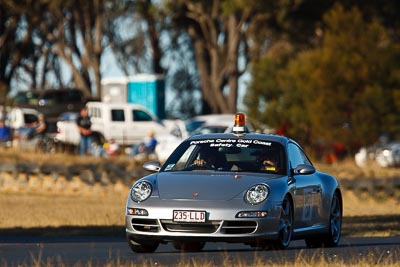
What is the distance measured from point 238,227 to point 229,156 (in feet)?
4.69

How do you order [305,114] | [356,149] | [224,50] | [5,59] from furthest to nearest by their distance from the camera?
1. [5,59]
2. [224,50]
3. [305,114]
4. [356,149]

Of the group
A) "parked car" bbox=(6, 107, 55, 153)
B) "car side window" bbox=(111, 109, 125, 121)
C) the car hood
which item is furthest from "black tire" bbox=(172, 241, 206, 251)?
"car side window" bbox=(111, 109, 125, 121)

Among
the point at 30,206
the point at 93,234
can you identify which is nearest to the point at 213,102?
the point at 30,206

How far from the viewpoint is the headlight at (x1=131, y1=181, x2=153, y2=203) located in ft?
46.6

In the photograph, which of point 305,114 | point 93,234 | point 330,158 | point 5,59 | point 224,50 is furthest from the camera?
point 5,59

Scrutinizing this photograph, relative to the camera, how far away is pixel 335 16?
51.5 metres

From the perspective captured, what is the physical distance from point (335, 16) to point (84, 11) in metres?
14.6

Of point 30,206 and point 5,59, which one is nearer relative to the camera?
point 30,206

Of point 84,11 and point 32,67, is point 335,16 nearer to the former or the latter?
point 84,11

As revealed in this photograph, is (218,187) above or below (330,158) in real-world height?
above

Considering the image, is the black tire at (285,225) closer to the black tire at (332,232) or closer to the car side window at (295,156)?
the car side window at (295,156)

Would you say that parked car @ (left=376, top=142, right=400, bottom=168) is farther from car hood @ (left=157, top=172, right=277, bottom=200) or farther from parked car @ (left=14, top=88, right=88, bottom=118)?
car hood @ (left=157, top=172, right=277, bottom=200)

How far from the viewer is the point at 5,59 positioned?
220 ft

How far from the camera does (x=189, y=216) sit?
13859 millimetres
